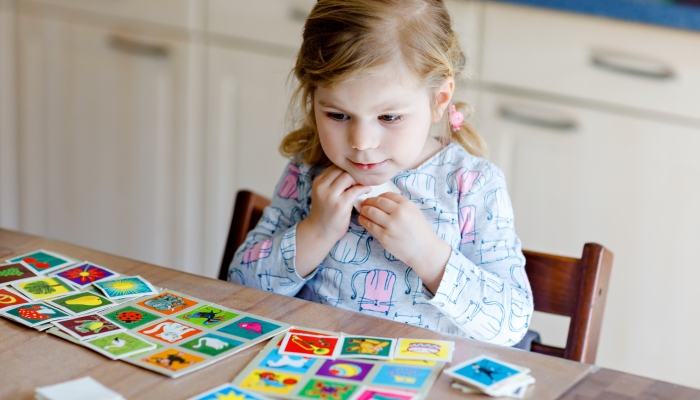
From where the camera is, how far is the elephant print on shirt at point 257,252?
1.14 meters

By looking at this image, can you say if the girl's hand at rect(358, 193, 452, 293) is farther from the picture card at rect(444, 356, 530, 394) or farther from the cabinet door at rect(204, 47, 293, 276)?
the cabinet door at rect(204, 47, 293, 276)

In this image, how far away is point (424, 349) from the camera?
79cm

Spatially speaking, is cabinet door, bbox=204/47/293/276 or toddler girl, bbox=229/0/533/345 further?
cabinet door, bbox=204/47/293/276

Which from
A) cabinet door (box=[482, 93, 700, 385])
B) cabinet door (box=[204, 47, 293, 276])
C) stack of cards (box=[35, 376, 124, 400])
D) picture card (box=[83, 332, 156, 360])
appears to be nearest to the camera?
stack of cards (box=[35, 376, 124, 400])

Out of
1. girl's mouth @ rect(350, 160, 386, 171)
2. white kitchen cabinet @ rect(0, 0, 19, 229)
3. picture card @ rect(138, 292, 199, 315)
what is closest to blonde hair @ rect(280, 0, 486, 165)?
girl's mouth @ rect(350, 160, 386, 171)

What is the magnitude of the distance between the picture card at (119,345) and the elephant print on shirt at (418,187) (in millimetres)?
464

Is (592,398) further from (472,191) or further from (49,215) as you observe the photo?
(49,215)

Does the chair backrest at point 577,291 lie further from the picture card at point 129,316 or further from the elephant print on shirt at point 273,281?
the picture card at point 129,316

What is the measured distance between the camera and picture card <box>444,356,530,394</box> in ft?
2.33

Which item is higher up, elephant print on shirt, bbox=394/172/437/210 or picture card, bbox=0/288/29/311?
elephant print on shirt, bbox=394/172/437/210

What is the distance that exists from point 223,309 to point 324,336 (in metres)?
0.13

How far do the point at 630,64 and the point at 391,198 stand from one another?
918 millimetres

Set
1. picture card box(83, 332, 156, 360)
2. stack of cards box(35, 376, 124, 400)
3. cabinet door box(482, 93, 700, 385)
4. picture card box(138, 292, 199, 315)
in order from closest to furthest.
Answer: stack of cards box(35, 376, 124, 400)
picture card box(83, 332, 156, 360)
picture card box(138, 292, 199, 315)
cabinet door box(482, 93, 700, 385)

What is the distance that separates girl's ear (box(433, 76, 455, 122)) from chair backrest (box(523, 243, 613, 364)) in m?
0.23
